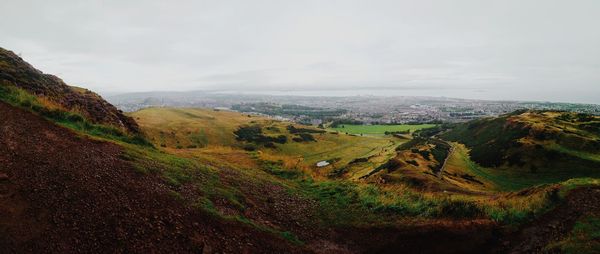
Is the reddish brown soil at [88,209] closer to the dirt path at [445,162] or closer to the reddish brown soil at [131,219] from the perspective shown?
the reddish brown soil at [131,219]

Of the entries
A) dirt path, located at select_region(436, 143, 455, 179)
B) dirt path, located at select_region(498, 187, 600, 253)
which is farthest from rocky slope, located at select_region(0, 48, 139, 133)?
dirt path, located at select_region(436, 143, 455, 179)

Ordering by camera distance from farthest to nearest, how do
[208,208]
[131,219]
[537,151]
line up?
[537,151]
[208,208]
[131,219]

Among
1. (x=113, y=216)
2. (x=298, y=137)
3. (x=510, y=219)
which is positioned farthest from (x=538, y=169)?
(x=113, y=216)

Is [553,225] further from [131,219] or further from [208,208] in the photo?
[131,219]

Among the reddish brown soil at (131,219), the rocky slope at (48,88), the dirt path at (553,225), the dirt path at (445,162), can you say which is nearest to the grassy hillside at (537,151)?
the dirt path at (445,162)

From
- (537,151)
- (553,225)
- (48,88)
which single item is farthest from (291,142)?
(553,225)

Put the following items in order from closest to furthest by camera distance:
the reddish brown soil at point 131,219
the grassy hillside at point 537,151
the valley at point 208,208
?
the reddish brown soil at point 131,219, the valley at point 208,208, the grassy hillside at point 537,151

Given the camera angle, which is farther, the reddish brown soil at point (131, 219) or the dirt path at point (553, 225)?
the dirt path at point (553, 225)

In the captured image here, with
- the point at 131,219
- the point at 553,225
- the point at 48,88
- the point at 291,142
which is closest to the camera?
the point at 131,219

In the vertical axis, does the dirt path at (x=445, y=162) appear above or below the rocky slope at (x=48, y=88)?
below

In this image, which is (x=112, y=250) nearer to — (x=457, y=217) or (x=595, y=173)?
(x=457, y=217)
